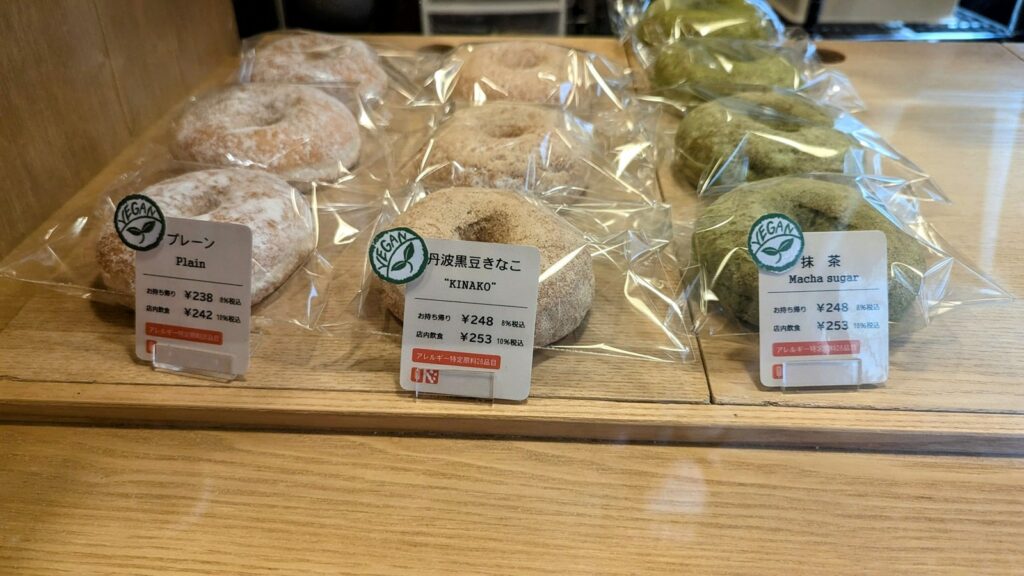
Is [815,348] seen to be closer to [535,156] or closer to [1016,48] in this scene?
[535,156]

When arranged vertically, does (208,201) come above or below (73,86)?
below

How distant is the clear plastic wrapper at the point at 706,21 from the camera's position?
6.09 ft

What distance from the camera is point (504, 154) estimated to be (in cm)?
125

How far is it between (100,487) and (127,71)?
991 millimetres

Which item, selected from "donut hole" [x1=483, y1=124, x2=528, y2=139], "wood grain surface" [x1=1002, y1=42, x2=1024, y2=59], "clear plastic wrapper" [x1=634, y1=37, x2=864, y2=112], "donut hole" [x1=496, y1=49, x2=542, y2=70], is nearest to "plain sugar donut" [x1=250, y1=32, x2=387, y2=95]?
"donut hole" [x1=496, y1=49, x2=542, y2=70]

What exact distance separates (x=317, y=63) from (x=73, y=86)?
1.84 feet

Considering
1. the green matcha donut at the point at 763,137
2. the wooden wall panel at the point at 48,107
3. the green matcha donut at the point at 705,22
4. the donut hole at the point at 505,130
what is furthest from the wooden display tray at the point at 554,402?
the green matcha donut at the point at 705,22

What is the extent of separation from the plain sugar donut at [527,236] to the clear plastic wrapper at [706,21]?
43.8 inches

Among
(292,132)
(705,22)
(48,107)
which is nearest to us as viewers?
(48,107)

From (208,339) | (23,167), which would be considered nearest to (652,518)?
(208,339)

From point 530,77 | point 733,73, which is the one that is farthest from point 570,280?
point 733,73

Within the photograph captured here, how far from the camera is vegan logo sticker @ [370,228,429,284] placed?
811 millimetres

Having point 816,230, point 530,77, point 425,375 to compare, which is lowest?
point 425,375

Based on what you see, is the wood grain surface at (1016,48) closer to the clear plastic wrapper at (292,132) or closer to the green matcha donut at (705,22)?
the green matcha donut at (705,22)
